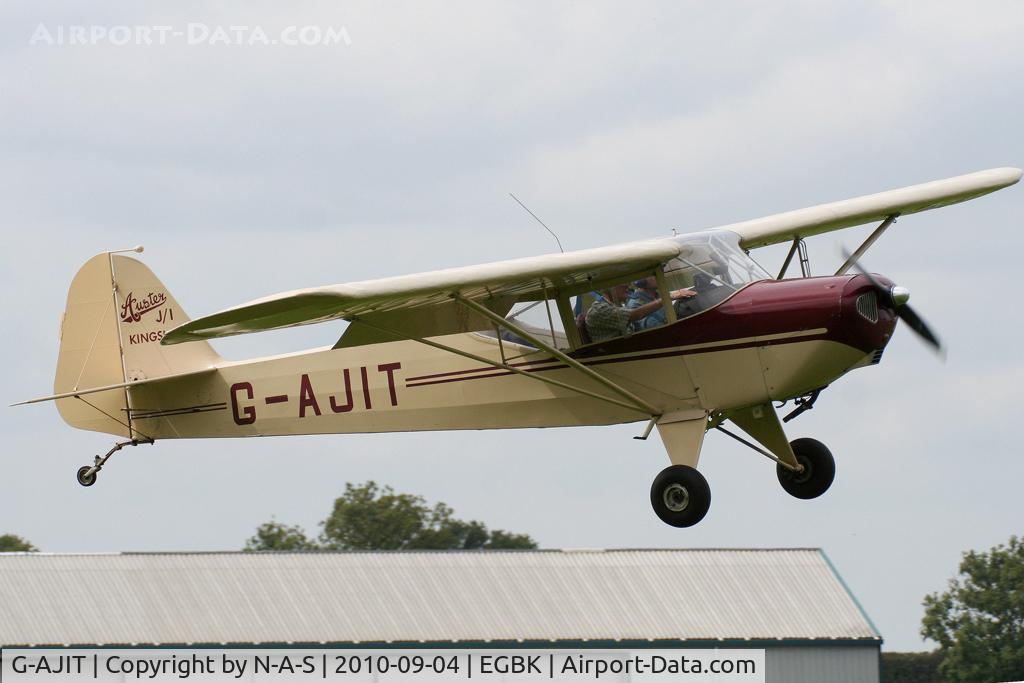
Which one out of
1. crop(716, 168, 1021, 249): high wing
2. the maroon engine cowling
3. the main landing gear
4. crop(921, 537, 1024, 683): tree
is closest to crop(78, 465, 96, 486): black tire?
the main landing gear

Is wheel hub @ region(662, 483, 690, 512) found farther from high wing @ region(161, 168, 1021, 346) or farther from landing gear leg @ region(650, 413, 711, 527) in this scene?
high wing @ region(161, 168, 1021, 346)


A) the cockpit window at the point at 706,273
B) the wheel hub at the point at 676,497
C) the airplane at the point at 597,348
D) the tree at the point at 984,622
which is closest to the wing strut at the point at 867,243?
the airplane at the point at 597,348

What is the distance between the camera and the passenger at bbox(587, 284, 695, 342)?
15039 millimetres

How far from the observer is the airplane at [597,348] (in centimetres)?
1441

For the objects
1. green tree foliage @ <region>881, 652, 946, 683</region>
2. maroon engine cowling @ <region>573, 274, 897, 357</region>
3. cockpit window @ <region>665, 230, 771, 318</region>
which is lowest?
green tree foliage @ <region>881, 652, 946, 683</region>

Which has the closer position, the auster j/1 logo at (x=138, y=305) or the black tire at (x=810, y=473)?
the black tire at (x=810, y=473)

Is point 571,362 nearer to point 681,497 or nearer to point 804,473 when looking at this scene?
point 681,497

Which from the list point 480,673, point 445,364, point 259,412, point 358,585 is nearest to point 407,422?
point 445,364

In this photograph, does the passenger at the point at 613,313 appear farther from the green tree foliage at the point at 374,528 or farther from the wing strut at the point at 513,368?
the green tree foliage at the point at 374,528

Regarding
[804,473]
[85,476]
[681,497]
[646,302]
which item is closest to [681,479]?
[681,497]

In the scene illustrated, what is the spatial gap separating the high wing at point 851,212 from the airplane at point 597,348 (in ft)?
0.09

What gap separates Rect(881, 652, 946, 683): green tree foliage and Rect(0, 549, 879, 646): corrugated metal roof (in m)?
27.3

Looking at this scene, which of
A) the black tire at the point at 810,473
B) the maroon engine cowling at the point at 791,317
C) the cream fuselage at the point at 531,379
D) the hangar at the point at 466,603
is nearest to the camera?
the maroon engine cowling at the point at 791,317

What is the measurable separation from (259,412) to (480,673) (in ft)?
66.6
